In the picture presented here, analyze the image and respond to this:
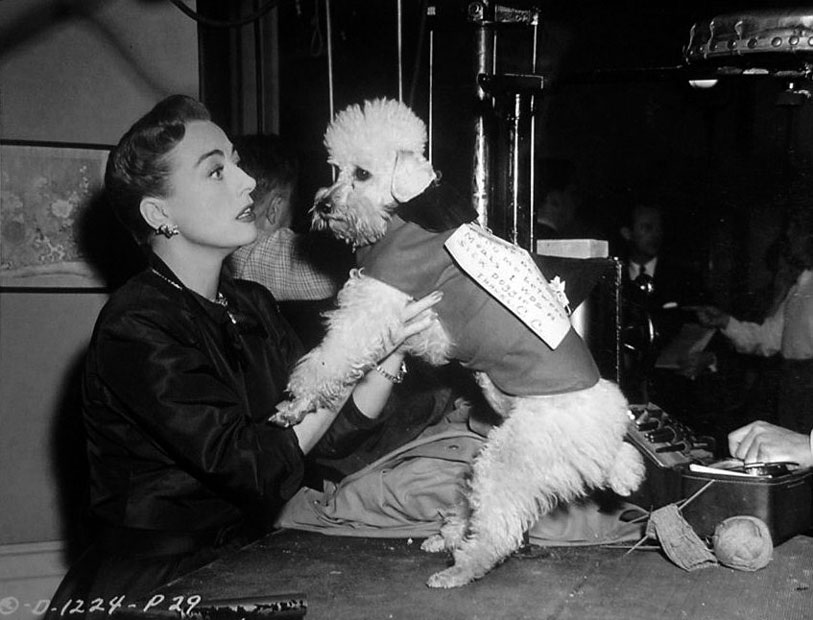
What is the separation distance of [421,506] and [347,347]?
0.38 metres

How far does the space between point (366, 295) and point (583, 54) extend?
1474mm

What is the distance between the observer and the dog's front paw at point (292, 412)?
1483mm

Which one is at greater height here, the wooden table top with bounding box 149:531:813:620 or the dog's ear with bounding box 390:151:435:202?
the dog's ear with bounding box 390:151:435:202

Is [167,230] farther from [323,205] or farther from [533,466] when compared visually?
[533,466]

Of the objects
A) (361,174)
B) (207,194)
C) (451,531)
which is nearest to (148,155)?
(207,194)

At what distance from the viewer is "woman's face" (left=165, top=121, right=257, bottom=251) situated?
4.91ft

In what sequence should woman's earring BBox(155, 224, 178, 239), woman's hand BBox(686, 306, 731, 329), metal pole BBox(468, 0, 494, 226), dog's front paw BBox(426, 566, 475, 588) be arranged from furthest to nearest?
woman's hand BBox(686, 306, 731, 329) → metal pole BBox(468, 0, 494, 226) → woman's earring BBox(155, 224, 178, 239) → dog's front paw BBox(426, 566, 475, 588)

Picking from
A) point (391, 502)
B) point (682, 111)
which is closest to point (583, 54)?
point (682, 111)

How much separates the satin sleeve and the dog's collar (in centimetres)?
47

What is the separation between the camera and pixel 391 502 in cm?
160

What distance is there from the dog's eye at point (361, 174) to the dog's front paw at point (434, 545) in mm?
697

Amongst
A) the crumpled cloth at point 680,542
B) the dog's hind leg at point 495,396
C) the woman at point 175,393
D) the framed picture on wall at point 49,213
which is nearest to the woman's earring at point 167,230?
the woman at point 175,393
